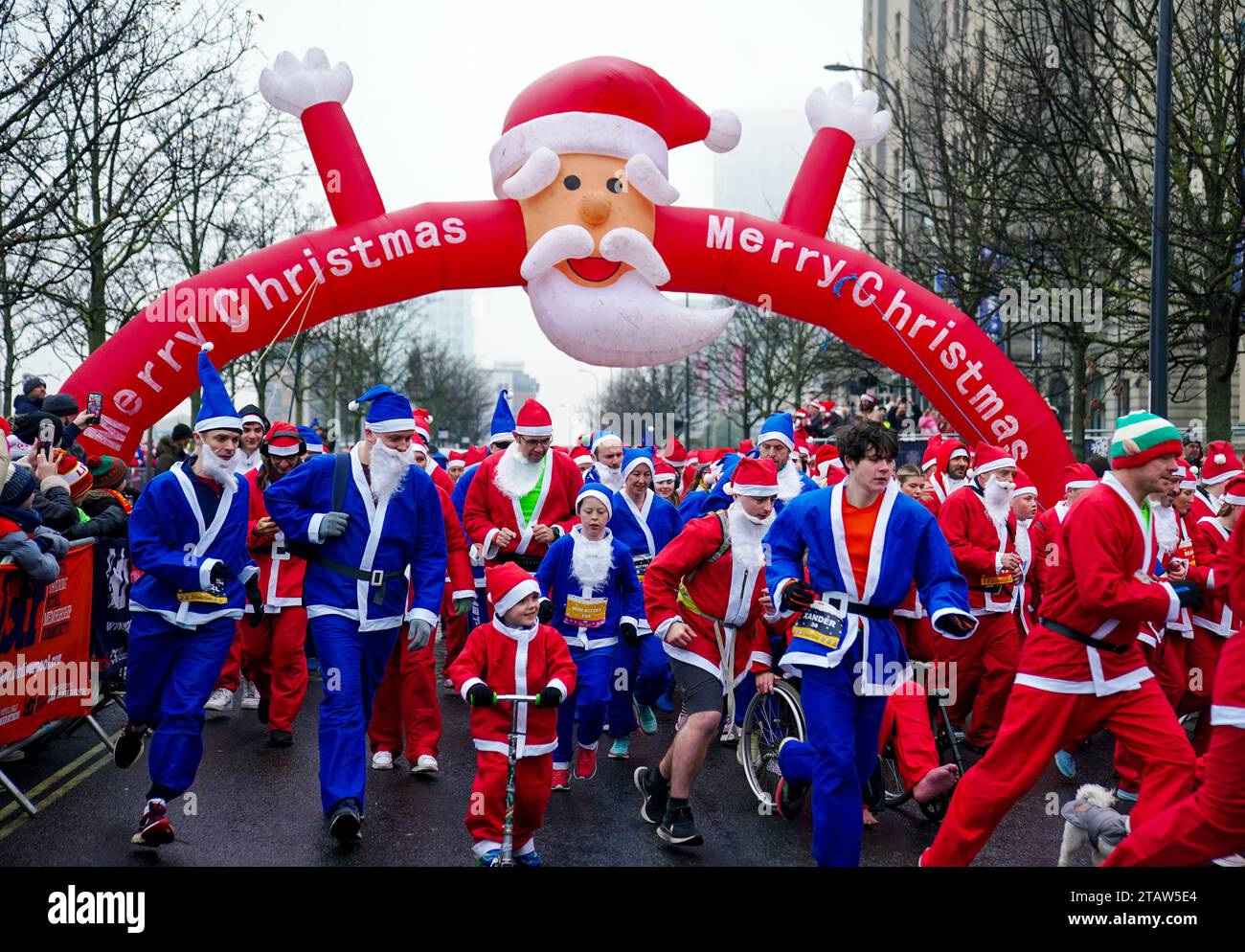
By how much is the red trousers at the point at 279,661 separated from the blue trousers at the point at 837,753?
4220 mm

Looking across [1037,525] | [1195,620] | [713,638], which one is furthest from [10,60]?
[1195,620]

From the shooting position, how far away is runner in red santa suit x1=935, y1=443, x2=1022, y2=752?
8.62 meters

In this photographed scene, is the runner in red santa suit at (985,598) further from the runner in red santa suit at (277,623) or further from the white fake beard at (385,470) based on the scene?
the runner in red santa suit at (277,623)

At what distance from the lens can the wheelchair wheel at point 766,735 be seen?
7309 mm

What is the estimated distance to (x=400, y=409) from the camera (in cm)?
700

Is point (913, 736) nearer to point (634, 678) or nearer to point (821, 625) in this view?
point (821, 625)

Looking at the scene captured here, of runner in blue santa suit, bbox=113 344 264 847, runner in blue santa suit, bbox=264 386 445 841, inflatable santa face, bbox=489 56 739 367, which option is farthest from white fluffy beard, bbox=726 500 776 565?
inflatable santa face, bbox=489 56 739 367

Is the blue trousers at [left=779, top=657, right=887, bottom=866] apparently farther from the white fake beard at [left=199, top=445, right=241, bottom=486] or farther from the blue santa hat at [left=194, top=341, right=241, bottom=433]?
the blue santa hat at [left=194, top=341, right=241, bottom=433]

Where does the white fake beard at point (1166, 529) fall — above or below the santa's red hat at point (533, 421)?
below

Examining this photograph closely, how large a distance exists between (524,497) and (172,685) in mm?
→ 3354

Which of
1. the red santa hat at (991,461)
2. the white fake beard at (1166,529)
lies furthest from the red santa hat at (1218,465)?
the red santa hat at (991,461)

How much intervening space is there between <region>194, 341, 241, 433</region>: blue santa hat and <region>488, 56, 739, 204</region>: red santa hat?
19.5 feet
